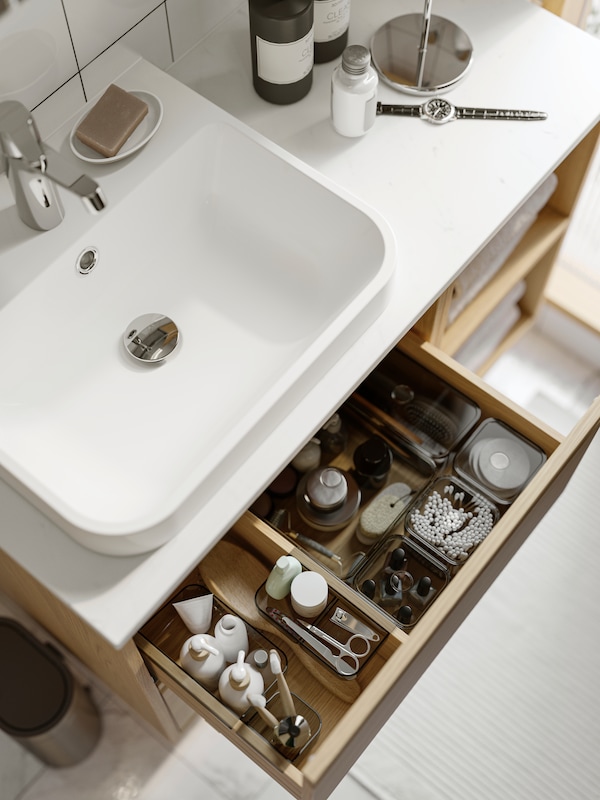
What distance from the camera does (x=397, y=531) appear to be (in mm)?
1337

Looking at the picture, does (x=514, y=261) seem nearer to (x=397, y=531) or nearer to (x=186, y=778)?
(x=397, y=531)

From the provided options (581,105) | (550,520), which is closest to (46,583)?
(581,105)

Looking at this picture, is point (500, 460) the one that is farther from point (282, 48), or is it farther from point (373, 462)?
point (282, 48)

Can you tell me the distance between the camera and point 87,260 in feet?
3.80

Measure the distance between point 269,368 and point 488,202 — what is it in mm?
373

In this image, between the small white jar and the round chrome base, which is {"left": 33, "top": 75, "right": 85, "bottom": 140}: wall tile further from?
the small white jar

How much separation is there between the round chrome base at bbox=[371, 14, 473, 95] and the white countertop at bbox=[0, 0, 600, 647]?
17 millimetres

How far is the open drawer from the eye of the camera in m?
1.00

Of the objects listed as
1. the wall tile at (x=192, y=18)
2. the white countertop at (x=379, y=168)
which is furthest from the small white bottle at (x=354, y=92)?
the wall tile at (x=192, y=18)

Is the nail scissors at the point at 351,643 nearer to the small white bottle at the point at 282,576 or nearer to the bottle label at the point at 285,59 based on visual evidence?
the small white bottle at the point at 282,576

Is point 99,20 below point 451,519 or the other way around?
the other way around

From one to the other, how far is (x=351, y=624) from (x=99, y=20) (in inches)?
32.9

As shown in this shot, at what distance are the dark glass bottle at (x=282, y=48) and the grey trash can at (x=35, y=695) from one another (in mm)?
965

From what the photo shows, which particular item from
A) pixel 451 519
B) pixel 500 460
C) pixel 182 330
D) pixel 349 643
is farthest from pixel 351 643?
pixel 182 330
